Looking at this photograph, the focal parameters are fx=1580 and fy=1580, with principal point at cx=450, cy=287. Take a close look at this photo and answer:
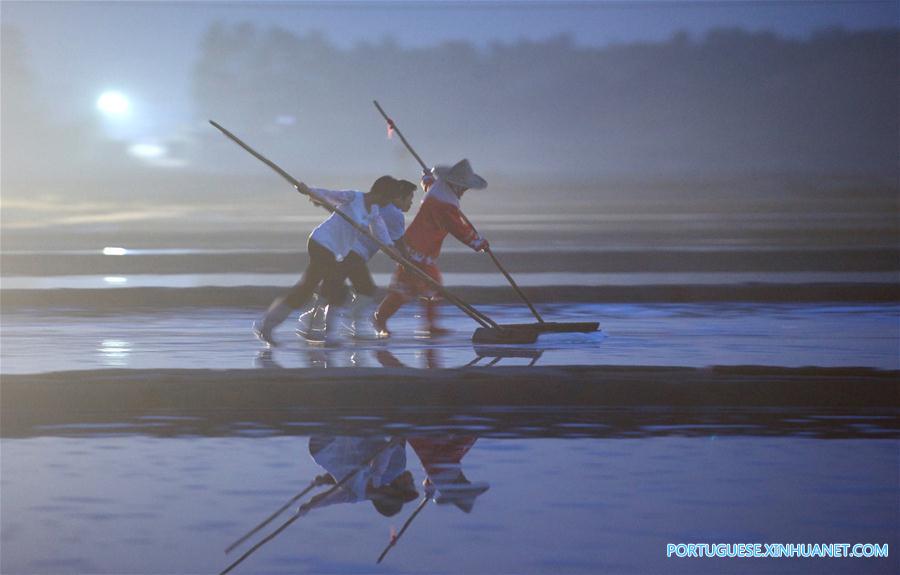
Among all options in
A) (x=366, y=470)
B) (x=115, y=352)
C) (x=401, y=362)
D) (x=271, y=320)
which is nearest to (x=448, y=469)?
(x=366, y=470)

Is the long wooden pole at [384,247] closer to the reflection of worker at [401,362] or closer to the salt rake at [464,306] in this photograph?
the salt rake at [464,306]

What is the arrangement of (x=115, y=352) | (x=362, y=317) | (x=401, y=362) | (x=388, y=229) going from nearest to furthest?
1. (x=401, y=362)
2. (x=115, y=352)
3. (x=388, y=229)
4. (x=362, y=317)

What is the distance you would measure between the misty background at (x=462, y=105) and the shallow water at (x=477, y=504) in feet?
72.5

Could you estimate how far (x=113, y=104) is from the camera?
29469mm

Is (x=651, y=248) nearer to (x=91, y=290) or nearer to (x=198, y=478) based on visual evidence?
(x=91, y=290)

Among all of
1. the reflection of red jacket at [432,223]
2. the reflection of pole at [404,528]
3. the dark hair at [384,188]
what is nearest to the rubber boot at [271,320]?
the dark hair at [384,188]

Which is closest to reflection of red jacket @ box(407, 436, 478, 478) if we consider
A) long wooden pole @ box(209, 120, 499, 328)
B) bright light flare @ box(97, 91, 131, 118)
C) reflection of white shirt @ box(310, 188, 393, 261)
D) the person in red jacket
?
long wooden pole @ box(209, 120, 499, 328)

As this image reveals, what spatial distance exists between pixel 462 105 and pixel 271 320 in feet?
66.8

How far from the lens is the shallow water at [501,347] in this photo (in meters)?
9.70

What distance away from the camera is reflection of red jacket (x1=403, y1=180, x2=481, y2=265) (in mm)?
11453

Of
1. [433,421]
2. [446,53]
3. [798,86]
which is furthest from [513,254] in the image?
[433,421]

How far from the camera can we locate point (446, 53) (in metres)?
30.1

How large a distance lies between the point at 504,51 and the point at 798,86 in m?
5.84

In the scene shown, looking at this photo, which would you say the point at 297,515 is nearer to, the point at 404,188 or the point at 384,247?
the point at 384,247
